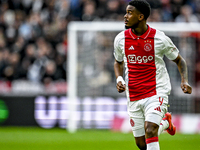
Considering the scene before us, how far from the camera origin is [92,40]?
13539mm

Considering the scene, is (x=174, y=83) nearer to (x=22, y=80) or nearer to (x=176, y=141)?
(x=176, y=141)

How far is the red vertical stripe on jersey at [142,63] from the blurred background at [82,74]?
21.9 feet

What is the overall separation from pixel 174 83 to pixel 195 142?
2.65m

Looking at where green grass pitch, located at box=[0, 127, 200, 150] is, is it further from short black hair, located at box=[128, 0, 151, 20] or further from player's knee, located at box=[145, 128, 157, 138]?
short black hair, located at box=[128, 0, 151, 20]

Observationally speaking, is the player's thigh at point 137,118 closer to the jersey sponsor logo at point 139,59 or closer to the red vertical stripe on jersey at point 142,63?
the red vertical stripe on jersey at point 142,63

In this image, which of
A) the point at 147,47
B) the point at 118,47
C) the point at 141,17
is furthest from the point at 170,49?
the point at 118,47

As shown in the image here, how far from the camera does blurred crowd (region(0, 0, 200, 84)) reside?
1455cm

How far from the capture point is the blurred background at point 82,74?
516 inches

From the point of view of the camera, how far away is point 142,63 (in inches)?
245

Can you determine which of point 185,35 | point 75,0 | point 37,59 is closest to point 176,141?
point 185,35

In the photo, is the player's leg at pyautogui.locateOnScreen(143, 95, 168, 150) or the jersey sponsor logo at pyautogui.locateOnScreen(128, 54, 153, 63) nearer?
the player's leg at pyautogui.locateOnScreen(143, 95, 168, 150)

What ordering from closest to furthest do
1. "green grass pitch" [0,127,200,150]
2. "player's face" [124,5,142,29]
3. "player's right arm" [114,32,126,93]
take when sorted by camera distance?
"player's face" [124,5,142,29] < "player's right arm" [114,32,126,93] < "green grass pitch" [0,127,200,150]

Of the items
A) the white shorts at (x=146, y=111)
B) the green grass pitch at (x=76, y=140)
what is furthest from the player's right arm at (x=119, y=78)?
the green grass pitch at (x=76, y=140)

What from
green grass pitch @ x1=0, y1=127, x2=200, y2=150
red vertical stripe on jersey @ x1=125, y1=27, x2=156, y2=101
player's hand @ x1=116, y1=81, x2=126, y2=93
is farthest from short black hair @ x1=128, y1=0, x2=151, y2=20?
green grass pitch @ x1=0, y1=127, x2=200, y2=150
